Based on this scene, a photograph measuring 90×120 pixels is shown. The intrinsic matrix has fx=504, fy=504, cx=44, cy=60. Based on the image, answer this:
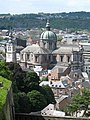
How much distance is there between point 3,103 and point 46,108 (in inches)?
645

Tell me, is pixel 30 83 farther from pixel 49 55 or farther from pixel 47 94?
pixel 49 55

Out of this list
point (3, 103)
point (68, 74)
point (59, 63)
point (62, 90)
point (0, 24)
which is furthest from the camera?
point (0, 24)

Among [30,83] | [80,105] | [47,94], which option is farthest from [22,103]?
[47,94]

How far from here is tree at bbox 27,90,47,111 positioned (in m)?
30.9

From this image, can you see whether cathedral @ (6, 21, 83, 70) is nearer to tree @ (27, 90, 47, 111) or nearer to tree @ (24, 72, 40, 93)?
tree @ (24, 72, 40, 93)

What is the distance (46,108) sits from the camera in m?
33.0

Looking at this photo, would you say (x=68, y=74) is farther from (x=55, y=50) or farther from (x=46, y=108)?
(x=46, y=108)

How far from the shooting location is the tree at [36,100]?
3085cm

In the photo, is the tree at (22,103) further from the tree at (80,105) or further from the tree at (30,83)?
the tree at (80,105)

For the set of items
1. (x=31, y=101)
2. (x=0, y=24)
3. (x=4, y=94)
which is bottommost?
(x=0, y=24)

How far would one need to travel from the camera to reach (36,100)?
31500mm

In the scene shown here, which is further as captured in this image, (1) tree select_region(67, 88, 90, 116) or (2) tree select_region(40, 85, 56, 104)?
(2) tree select_region(40, 85, 56, 104)

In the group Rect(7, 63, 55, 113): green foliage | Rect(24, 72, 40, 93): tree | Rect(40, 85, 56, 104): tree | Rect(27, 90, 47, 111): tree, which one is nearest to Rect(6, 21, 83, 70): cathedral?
Rect(40, 85, 56, 104): tree

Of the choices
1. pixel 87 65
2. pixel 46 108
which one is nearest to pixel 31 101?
pixel 46 108
